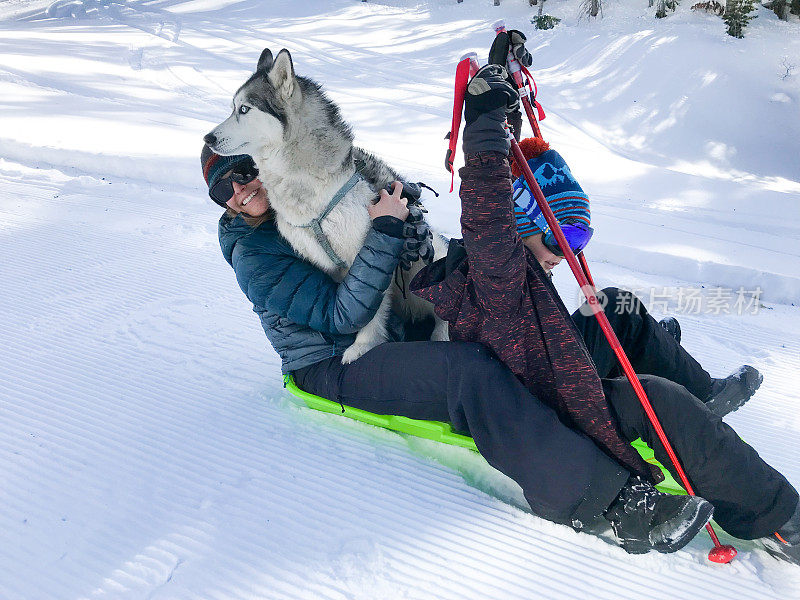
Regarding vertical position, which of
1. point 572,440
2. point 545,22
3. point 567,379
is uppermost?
point 545,22

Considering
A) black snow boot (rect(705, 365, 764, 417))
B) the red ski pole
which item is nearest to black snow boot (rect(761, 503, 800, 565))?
the red ski pole

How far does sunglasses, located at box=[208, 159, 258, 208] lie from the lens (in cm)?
221

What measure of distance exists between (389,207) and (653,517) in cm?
124

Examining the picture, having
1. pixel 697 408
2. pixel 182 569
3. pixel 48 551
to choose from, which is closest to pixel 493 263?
pixel 697 408

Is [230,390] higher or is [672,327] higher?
[672,327]

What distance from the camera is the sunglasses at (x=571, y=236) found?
2061mm

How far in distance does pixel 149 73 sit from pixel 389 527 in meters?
11.0

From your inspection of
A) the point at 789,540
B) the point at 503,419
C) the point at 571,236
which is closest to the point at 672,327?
the point at 571,236

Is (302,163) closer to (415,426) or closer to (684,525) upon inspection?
(415,426)

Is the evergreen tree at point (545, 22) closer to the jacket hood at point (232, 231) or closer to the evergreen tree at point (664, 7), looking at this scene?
the evergreen tree at point (664, 7)

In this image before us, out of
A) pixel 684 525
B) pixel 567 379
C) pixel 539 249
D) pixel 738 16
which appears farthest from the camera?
pixel 738 16

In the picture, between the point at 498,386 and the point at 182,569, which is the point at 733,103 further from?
the point at 182,569

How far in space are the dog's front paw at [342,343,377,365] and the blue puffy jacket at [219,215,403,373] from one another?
0.07m

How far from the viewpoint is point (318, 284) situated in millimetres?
2180
